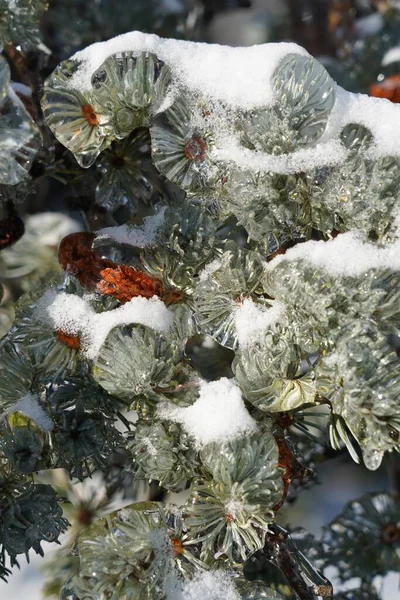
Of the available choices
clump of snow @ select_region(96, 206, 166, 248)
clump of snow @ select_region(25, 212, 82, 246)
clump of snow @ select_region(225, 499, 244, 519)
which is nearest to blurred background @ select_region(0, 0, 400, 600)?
clump of snow @ select_region(25, 212, 82, 246)

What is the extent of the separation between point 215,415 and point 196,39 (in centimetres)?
86

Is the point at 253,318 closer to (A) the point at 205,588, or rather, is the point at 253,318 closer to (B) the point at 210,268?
(B) the point at 210,268

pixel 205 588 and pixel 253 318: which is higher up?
pixel 253 318

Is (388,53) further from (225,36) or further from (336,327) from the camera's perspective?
(336,327)

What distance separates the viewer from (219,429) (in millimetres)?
522

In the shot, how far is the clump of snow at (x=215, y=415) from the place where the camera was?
0.52 meters

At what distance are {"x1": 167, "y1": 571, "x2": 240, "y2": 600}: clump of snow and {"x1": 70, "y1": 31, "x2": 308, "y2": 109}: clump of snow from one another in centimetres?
36

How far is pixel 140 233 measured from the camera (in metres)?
0.65

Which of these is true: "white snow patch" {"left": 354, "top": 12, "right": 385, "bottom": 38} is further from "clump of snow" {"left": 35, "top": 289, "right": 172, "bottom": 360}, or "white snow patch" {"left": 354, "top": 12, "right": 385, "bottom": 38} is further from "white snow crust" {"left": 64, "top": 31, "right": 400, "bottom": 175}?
"clump of snow" {"left": 35, "top": 289, "right": 172, "bottom": 360}

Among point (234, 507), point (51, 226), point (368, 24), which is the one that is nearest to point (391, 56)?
point (368, 24)

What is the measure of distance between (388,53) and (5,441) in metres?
1.03

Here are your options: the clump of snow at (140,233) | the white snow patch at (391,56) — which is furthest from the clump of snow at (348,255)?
the white snow patch at (391,56)

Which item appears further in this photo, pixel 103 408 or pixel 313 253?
pixel 103 408

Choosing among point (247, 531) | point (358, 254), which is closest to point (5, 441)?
point (247, 531)
